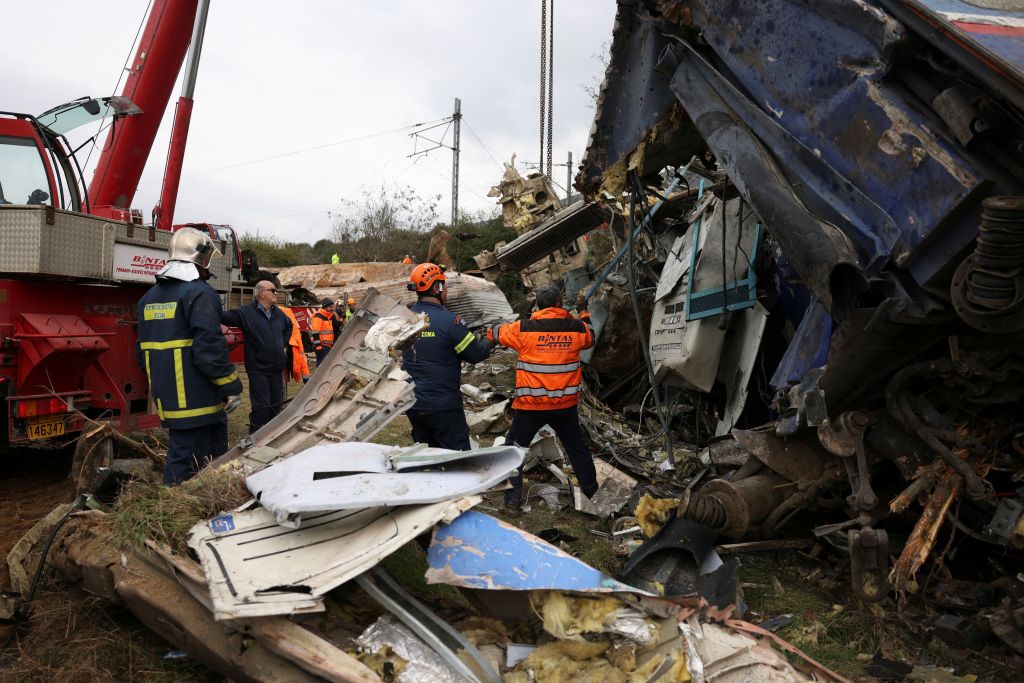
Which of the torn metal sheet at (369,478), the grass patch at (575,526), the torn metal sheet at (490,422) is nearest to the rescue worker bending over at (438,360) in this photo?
the grass patch at (575,526)

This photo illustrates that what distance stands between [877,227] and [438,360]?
2.74m

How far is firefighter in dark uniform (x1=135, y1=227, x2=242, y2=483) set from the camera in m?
3.77

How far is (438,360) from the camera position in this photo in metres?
4.63

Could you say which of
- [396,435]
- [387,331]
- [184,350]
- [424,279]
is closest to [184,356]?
[184,350]

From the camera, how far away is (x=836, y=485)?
355cm

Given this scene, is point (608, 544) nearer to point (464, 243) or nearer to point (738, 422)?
point (738, 422)

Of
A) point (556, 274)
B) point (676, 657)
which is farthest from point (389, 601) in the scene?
point (556, 274)

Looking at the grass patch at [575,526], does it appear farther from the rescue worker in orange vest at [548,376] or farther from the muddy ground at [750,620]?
the rescue worker in orange vest at [548,376]

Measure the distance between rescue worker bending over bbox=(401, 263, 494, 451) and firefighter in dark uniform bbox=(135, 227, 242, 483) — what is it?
1187 mm

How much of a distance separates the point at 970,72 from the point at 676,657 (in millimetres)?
2159

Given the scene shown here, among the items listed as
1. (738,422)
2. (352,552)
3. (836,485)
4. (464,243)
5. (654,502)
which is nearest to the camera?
(352,552)

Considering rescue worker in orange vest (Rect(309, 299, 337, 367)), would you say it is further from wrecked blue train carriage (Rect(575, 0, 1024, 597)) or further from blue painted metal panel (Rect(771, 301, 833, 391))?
blue painted metal panel (Rect(771, 301, 833, 391))

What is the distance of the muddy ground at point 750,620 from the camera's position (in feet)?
8.38

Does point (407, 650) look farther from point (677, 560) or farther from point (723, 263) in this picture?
point (723, 263)
